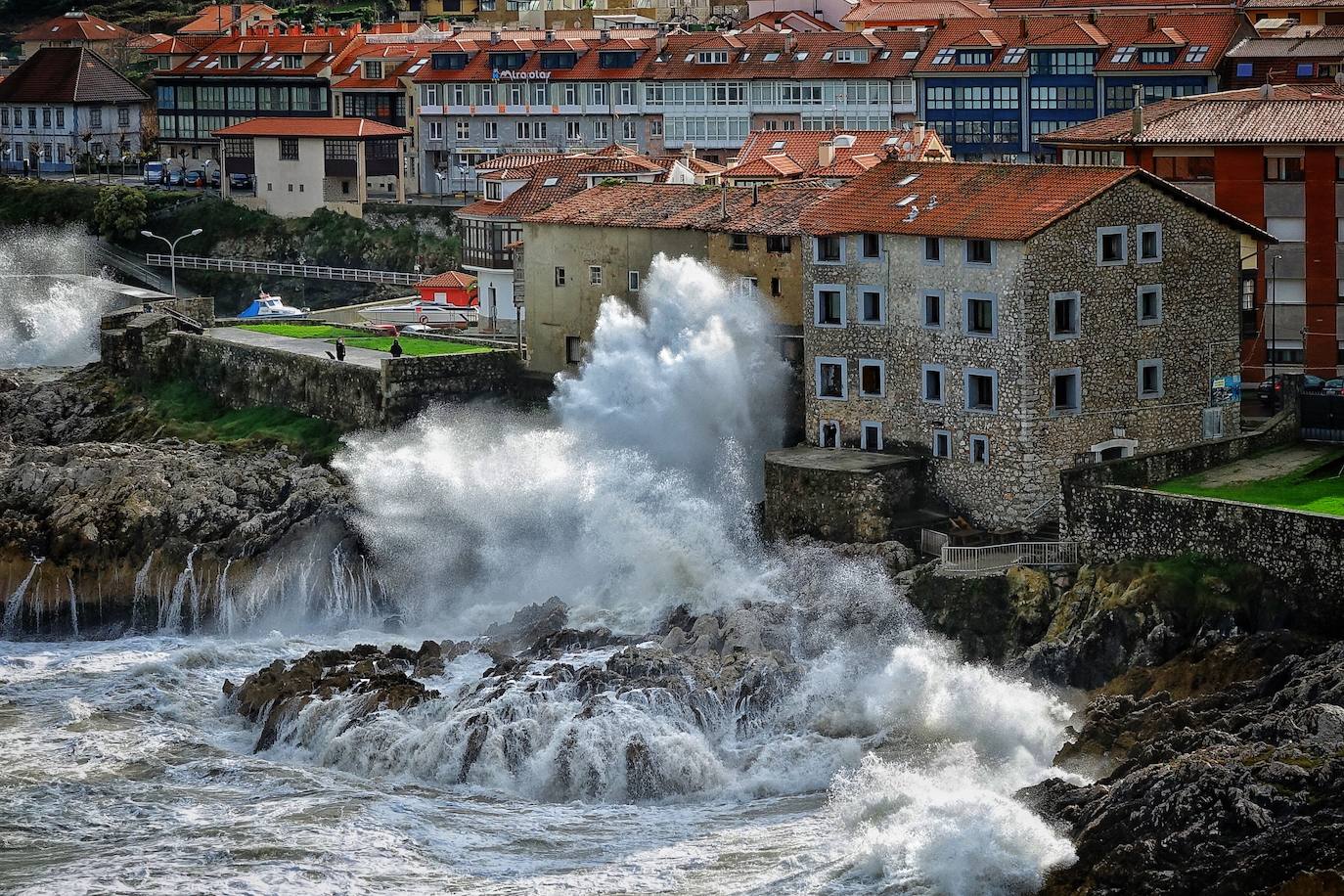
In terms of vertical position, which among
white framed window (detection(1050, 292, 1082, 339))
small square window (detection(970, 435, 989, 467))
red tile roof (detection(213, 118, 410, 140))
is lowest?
small square window (detection(970, 435, 989, 467))

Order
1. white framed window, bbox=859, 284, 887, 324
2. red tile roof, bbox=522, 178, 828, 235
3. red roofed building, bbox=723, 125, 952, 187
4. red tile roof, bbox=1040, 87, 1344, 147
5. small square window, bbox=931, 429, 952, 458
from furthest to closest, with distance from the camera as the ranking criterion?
1. red roofed building, bbox=723, 125, 952, 187
2. red tile roof, bbox=1040, 87, 1344, 147
3. red tile roof, bbox=522, 178, 828, 235
4. white framed window, bbox=859, 284, 887, 324
5. small square window, bbox=931, 429, 952, 458

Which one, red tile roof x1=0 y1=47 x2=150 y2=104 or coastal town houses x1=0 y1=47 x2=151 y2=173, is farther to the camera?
red tile roof x1=0 y1=47 x2=150 y2=104

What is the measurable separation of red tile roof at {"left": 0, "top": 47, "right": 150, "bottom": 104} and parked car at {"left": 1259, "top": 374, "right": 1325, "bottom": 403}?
8357cm

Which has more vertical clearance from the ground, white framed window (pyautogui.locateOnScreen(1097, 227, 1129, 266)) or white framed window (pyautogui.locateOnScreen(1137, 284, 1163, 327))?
white framed window (pyautogui.locateOnScreen(1097, 227, 1129, 266))

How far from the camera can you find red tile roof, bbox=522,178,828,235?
2547 inches

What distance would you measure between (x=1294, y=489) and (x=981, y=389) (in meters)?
7.85

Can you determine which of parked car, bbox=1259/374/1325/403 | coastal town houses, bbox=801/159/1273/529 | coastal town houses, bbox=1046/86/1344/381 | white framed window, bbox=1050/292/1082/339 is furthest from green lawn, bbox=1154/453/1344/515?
coastal town houses, bbox=1046/86/1344/381

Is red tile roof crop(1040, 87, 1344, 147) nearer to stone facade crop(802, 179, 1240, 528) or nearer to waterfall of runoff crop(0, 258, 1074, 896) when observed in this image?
stone facade crop(802, 179, 1240, 528)

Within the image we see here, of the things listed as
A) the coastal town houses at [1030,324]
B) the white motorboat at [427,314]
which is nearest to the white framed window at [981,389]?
the coastal town houses at [1030,324]

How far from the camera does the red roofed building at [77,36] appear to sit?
156 meters

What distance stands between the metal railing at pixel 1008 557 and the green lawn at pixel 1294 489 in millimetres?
2480

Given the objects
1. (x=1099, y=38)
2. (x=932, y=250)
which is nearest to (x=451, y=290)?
(x=932, y=250)

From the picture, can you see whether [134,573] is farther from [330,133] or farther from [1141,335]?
[330,133]

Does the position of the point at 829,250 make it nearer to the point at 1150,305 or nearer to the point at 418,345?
the point at 1150,305
